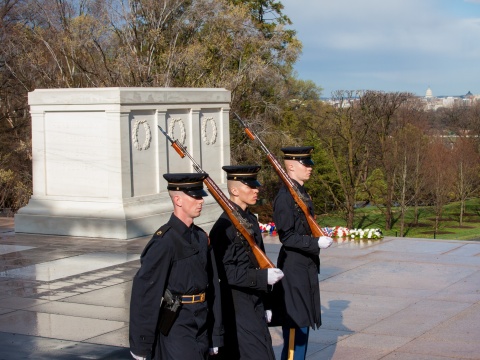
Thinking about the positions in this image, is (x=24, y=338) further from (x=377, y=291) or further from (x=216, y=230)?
(x=377, y=291)

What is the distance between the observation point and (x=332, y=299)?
8562 mm

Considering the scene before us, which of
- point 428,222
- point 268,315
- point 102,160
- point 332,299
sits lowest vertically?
point 428,222

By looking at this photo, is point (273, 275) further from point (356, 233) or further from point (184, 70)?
point (184, 70)

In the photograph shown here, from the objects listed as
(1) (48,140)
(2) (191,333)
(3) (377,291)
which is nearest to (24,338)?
(2) (191,333)

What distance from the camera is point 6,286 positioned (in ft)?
29.9

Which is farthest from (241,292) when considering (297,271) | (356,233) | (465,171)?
(465,171)

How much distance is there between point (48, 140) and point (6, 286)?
4336 millimetres

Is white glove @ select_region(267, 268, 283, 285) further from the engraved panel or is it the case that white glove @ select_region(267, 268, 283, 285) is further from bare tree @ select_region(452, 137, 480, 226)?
bare tree @ select_region(452, 137, 480, 226)

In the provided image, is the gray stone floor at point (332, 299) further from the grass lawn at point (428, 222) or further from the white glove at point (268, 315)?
the grass lawn at point (428, 222)

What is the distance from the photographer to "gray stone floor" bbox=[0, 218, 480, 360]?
672cm

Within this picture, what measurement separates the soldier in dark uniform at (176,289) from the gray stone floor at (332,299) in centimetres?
217

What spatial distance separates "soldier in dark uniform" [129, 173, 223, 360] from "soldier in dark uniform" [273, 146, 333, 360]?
135 cm

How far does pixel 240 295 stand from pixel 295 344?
1.02 m

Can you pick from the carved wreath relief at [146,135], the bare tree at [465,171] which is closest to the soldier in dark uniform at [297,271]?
the carved wreath relief at [146,135]
